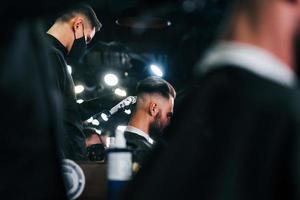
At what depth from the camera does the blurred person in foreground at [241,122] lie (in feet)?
2.84

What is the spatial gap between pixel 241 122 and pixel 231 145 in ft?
0.12

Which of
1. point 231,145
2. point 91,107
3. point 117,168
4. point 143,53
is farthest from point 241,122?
point 143,53

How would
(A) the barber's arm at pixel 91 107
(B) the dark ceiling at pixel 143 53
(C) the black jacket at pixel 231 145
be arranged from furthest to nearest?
1. (B) the dark ceiling at pixel 143 53
2. (A) the barber's arm at pixel 91 107
3. (C) the black jacket at pixel 231 145

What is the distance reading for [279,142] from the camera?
2.84ft

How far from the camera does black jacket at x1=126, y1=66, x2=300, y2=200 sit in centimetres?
86

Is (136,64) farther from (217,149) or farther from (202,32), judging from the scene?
(217,149)

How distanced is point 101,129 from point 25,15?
3763 millimetres

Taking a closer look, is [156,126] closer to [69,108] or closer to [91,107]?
[91,107]

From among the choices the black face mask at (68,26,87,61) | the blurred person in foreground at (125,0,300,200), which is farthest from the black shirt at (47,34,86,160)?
the blurred person in foreground at (125,0,300,200)

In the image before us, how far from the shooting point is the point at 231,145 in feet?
2.92

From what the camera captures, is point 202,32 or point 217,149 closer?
point 217,149

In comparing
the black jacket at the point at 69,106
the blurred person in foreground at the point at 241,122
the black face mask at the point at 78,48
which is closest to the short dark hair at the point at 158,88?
the black face mask at the point at 78,48

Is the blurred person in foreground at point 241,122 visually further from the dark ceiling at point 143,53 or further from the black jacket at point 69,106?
the dark ceiling at point 143,53

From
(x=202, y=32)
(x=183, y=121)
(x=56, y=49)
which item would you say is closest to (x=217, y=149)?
(x=183, y=121)
